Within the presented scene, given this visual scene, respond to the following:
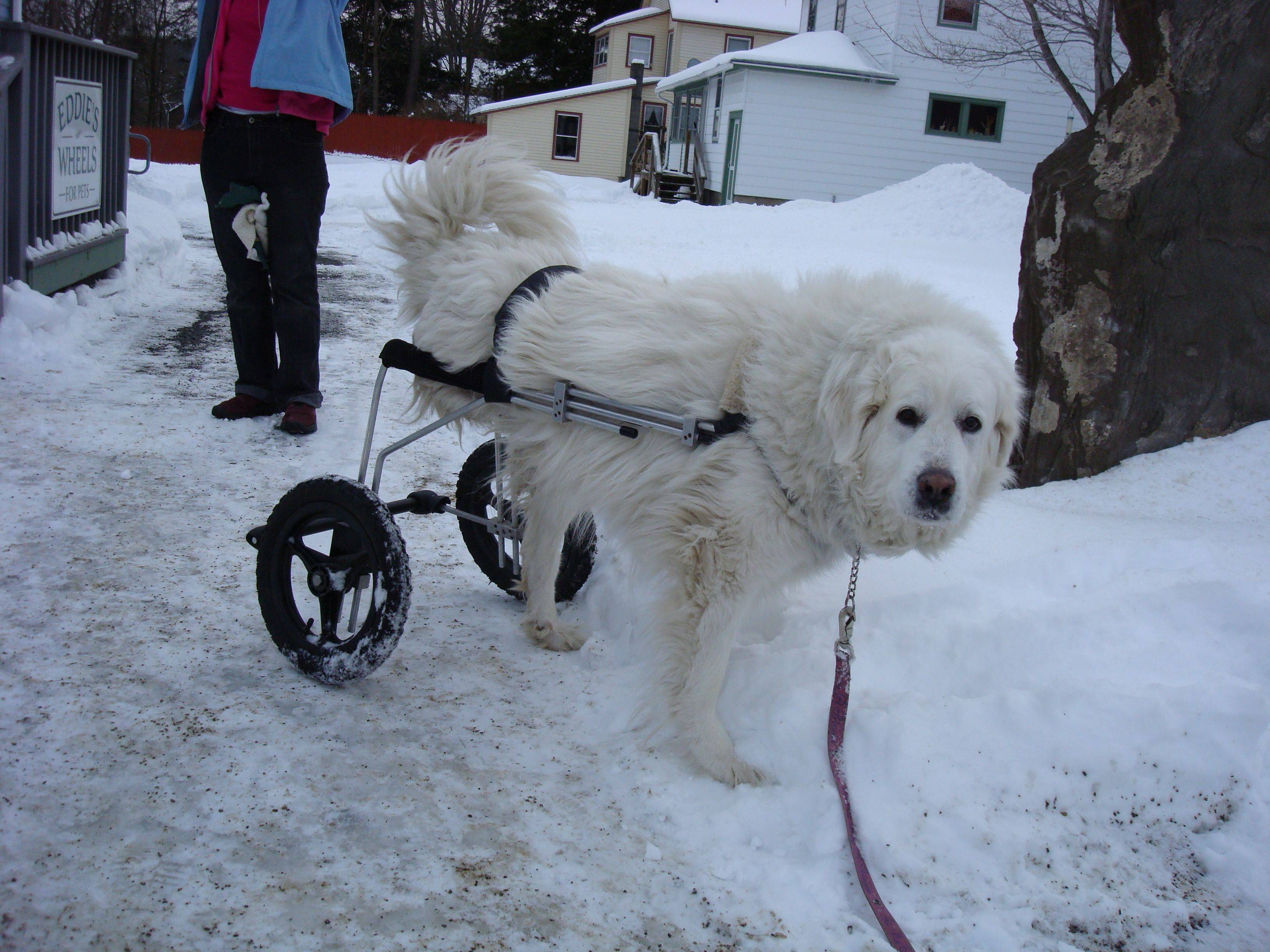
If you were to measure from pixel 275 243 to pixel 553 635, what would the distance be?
2.88 metres

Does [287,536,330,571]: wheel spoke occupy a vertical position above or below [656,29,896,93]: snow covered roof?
below

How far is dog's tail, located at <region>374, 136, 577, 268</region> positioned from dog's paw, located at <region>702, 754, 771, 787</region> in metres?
2.02

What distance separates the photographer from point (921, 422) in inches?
98.7

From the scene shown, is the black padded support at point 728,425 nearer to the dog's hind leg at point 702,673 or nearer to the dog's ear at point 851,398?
the dog's ear at point 851,398

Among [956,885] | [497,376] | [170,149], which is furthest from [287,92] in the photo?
[170,149]

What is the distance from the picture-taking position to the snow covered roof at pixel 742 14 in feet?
112

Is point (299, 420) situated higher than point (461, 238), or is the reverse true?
point (461, 238)

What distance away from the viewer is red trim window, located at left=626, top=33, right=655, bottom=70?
3644cm

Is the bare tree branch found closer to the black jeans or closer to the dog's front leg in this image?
the black jeans

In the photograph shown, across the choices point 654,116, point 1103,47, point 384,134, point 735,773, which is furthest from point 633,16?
point 735,773

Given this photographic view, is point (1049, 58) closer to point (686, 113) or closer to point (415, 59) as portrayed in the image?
point (686, 113)

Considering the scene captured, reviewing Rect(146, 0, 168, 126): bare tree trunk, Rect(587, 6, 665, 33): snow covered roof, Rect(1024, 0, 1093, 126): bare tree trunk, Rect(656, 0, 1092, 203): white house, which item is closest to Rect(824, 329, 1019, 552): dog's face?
Rect(1024, 0, 1093, 126): bare tree trunk

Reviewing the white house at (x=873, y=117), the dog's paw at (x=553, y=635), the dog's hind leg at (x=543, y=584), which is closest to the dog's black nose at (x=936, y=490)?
the dog's hind leg at (x=543, y=584)

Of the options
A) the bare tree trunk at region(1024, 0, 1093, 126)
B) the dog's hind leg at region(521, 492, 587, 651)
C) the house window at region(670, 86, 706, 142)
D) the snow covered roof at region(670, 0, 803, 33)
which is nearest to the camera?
the dog's hind leg at region(521, 492, 587, 651)
